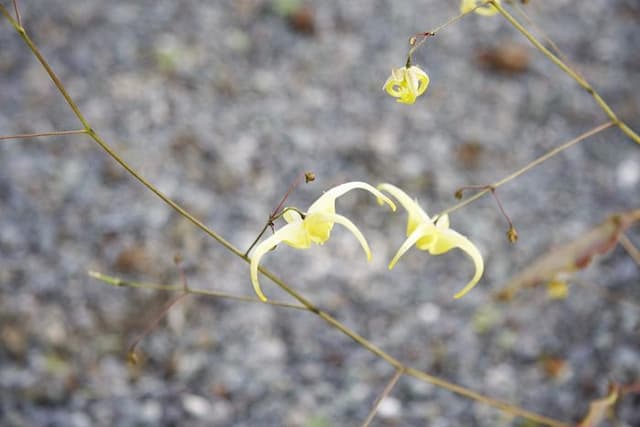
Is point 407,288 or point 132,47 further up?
point 132,47

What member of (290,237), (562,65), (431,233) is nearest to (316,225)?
(290,237)

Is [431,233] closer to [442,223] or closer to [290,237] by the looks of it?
[442,223]

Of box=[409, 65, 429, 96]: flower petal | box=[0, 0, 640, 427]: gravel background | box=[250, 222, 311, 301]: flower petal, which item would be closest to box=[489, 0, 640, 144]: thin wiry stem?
box=[409, 65, 429, 96]: flower petal

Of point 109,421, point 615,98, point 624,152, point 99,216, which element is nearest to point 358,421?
point 109,421

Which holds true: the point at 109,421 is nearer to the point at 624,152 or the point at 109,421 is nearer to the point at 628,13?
the point at 624,152

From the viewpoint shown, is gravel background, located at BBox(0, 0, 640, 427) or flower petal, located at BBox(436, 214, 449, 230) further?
gravel background, located at BBox(0, 0, 640, 427)

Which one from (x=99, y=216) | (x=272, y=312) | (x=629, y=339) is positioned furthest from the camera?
(x=99, y=216)

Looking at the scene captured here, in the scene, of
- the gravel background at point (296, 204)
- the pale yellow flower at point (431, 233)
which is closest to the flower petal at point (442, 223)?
the pale yellow flower at point (431, 233)

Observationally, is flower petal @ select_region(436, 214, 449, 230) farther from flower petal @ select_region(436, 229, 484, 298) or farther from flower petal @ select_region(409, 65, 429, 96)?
flower petal @ select_region(409, 65, 429, 96)
